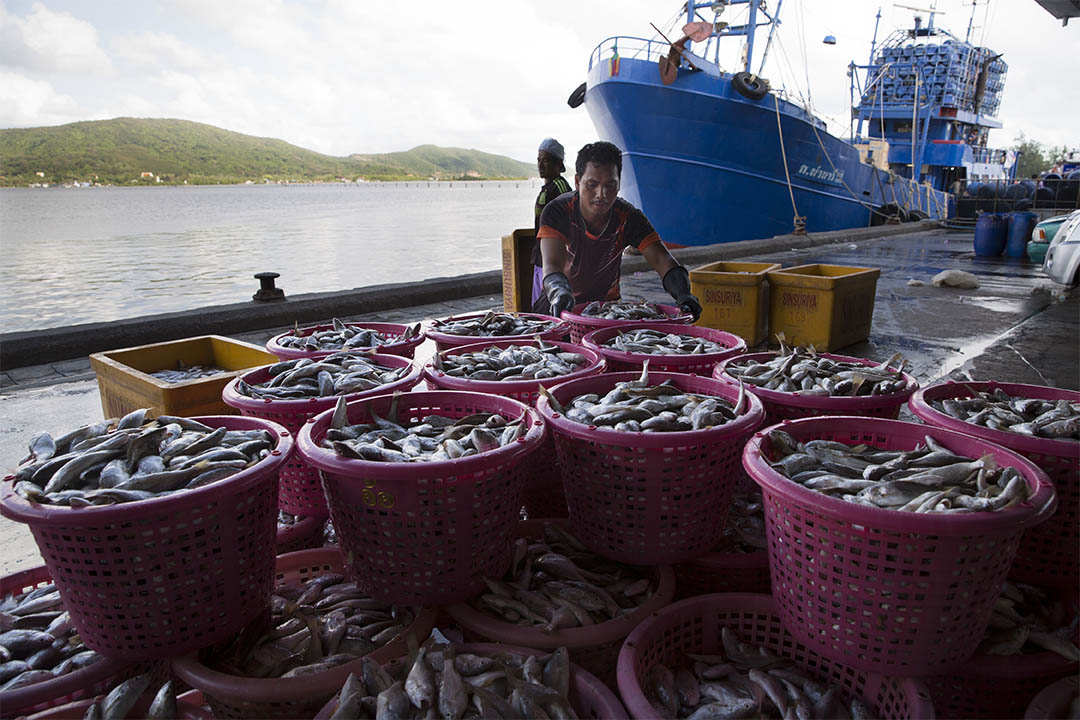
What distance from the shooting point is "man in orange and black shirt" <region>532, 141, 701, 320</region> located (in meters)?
4.22

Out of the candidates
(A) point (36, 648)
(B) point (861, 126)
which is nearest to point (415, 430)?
(A) point (36, 648)

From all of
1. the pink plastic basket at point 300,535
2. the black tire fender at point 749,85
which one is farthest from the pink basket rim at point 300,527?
the black tire fender at point 749,85

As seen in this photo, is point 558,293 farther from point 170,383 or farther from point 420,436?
point 170,383

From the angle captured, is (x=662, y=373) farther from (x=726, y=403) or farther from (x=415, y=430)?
(x=415, y=430)

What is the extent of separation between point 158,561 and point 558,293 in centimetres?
287

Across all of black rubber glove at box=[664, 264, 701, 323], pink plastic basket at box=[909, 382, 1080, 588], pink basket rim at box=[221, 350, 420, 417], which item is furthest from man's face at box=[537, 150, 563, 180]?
pink plastic basket at box=[909, 382, 1080, 588]

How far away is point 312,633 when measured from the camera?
6.59 ft

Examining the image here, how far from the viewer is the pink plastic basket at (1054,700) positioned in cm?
175

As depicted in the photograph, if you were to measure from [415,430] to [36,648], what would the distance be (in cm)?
131

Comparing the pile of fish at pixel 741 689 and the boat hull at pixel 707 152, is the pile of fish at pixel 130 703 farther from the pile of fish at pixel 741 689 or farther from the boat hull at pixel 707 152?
the boat hull at pixel 707 152

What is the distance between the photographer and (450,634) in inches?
82.0

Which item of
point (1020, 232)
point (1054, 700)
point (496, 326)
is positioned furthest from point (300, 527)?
point (1020, 232)

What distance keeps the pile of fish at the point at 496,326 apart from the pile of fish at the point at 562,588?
1.56m

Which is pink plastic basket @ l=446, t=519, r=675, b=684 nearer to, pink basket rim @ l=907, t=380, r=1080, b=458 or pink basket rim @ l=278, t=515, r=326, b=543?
pink basket rim @ l=278, t=515, r=326, b=543
